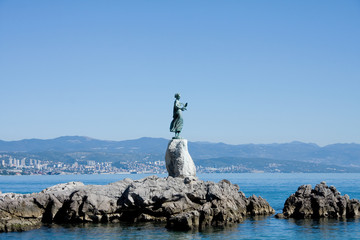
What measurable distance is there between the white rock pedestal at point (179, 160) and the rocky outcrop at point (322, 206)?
6.79 metres

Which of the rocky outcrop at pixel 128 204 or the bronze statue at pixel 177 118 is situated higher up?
the bronze statue at pixel 177 118

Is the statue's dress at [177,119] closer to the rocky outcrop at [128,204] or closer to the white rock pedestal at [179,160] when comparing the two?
the white rock pedestal at [179,160]

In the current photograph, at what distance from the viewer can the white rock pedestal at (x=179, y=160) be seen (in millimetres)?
36625

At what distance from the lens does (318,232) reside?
29188mm

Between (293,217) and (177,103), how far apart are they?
36.6 feet

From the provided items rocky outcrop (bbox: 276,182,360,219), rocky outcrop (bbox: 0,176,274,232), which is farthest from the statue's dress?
rocky outcrop (bbox: 276,182,360,219)

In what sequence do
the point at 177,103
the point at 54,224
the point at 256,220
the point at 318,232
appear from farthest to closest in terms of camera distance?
the point at 177,103, the point at 256,220, the point at 54,224, the point at 318,232

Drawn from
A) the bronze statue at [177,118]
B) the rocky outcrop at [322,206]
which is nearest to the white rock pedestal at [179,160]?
the bronze statue at [177,118]

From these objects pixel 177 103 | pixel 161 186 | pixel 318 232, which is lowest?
pixel 318 232

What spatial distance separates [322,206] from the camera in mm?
34562

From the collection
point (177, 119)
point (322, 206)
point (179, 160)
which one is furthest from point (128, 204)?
point (322, 206)

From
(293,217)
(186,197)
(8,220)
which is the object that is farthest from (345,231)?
(8,220)

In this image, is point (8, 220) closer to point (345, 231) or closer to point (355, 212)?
point (345, 231)

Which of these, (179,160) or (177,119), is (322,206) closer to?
(179,160)
